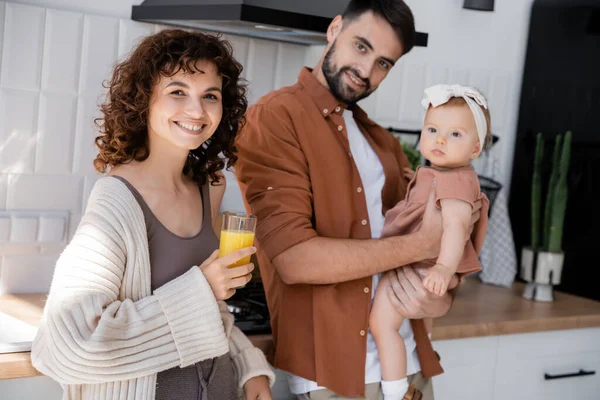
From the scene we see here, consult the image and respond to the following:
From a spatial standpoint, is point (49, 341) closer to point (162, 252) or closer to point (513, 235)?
point (162, 252)

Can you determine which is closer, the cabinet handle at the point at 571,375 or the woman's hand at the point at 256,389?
the woman's hand at the point at 256,389

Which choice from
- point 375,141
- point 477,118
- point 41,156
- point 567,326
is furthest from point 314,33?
point 567,326

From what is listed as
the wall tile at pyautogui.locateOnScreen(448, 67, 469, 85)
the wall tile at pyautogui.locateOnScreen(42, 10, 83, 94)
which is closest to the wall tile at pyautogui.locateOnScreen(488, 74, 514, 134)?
the wall tile at pyautogui.locateOnScreen(448, 67, 469, 85)

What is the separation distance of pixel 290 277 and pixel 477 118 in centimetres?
57

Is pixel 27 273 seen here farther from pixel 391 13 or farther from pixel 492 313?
pixel 492 313

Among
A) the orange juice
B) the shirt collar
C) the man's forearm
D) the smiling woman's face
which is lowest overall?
the man's forearm

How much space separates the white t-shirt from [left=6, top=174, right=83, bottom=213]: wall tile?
779mm

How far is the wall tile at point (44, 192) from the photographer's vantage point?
7.11 feet

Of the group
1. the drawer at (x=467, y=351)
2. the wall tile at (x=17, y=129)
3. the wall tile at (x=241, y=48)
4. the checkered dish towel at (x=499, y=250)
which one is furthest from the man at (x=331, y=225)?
the checkered dish towel at (x=499, y=250)

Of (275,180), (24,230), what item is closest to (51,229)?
(24,230)

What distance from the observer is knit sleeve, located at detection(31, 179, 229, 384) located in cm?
139

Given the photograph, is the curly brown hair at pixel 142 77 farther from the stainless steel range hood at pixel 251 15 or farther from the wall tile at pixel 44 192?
the wall tile at pixel 44 192

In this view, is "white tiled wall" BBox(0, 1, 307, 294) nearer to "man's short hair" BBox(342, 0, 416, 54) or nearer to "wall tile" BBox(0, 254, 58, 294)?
"wall tile" BBox(0, 254, 58, 294)

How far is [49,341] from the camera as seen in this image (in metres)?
1.40
